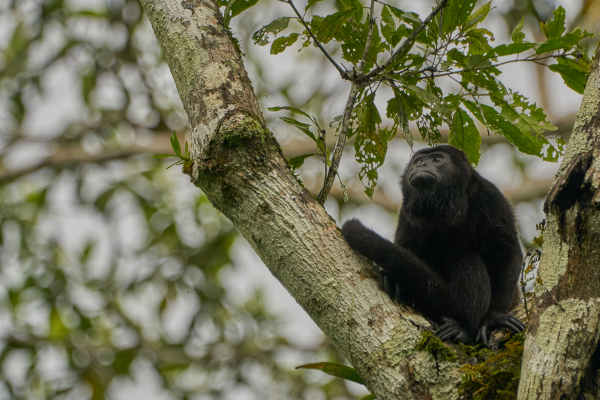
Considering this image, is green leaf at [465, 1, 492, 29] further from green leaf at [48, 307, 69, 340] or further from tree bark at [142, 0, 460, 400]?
green leaf at [48, 307, 69, 340]

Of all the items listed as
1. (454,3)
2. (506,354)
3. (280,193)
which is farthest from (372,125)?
(506,354)

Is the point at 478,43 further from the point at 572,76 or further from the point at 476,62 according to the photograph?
the point at 572,76

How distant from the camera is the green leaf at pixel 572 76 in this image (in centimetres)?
297

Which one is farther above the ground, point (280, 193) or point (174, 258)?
point (174, 258)

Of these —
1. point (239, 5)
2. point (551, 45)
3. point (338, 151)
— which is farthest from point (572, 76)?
point (239, 5)

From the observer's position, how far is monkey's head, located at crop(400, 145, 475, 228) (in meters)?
4.28

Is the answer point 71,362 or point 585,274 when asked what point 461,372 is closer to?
point 585,274

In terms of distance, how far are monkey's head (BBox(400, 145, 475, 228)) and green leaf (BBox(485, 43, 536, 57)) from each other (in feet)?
5.21

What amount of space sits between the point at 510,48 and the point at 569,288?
1.37 meters

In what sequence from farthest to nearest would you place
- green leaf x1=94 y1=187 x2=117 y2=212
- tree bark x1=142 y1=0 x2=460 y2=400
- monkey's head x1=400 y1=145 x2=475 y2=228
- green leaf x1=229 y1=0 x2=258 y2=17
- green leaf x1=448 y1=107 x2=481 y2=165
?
green leaf x1=94 y1=187 x2=117 y2=212 < monkey's head x1=400 y1=145 x2=475 y2=228 < green leaf x1=448 y1=107 x2=481 y2=165 < green leaf x1=229 y1=0 x2=258 y2=17 < tree bark x1=142 y1=0 x2=460 y2=400

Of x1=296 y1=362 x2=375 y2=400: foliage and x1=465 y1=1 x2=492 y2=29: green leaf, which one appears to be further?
x1=465 y1=1 x2=492 y2=29: green leaf

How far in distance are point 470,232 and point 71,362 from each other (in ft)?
21.8

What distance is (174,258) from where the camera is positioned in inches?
368

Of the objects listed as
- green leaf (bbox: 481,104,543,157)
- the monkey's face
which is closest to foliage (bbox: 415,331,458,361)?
green leaf (bbox: 481,104,543,157)
